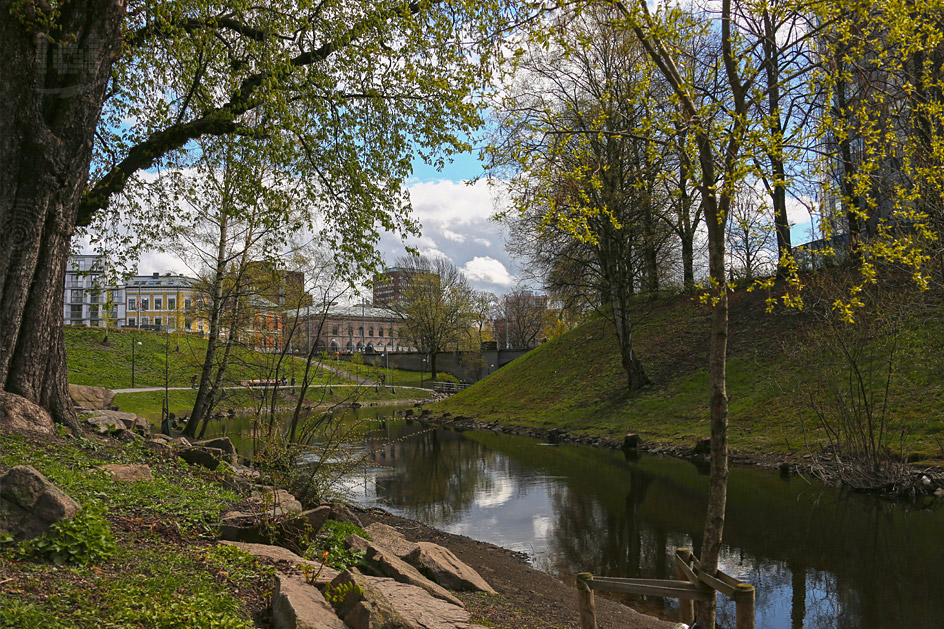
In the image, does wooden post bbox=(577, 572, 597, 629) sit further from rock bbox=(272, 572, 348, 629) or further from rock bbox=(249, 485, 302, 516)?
rock bbox=(249, 485, 302, 516)

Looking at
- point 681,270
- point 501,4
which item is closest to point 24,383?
point 501,4

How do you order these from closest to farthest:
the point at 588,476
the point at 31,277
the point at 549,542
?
the point at 31,277, the point at 549,542, the point at 588,476

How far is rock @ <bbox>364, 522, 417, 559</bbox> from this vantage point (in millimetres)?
7548

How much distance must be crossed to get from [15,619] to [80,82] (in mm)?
6875

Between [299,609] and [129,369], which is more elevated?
[129,369]

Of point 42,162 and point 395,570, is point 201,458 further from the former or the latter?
point 395,570

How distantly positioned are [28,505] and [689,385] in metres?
22.7

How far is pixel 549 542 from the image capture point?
1091cm

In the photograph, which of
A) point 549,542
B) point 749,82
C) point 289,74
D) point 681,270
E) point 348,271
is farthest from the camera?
point 681,270

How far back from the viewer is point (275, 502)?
20.8 ft

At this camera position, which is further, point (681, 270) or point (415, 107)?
point (681, 270)

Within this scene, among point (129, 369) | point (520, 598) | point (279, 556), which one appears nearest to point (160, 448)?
point (279, 556)

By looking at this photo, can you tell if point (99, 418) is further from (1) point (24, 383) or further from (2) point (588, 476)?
(2) point (588, 476)

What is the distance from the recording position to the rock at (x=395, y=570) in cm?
600
